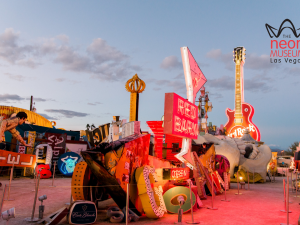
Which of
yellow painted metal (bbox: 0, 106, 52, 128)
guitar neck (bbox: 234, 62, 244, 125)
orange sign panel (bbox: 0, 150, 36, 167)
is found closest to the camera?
orange sign panel (bbox: 0, 150, 36, 167)

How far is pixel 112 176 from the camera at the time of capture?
7.45m

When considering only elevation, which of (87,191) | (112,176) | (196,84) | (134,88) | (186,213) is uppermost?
(134,88)

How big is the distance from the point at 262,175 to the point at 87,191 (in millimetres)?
18573

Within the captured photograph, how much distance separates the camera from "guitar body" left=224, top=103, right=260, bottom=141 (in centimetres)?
3646

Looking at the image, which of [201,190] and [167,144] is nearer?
[201,190]

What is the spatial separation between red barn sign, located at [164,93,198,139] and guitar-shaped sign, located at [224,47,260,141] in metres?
28.1

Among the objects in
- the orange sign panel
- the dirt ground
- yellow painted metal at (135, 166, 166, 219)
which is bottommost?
the dirt ground

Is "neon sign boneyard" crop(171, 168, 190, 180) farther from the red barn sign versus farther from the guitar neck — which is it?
the guitar neck

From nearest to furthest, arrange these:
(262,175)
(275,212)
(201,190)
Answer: (275,212)
(201,190)
(262,175)

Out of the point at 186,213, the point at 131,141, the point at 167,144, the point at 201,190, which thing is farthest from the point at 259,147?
the point at 131,141

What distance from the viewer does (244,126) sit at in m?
37.5

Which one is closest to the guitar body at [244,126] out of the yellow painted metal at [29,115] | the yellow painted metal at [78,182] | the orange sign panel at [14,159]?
the yellow painted metal at [29,115]

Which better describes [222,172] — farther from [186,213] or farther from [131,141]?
[131,141]

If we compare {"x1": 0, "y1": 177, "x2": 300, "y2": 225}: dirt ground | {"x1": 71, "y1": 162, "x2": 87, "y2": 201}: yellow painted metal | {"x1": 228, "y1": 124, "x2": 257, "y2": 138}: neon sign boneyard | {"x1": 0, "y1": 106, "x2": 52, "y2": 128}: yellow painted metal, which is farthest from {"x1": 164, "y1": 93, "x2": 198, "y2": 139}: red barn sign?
{"x1": 228, "y1": 124, "x2": 257, "y2": 138}: neon sign boneyard
